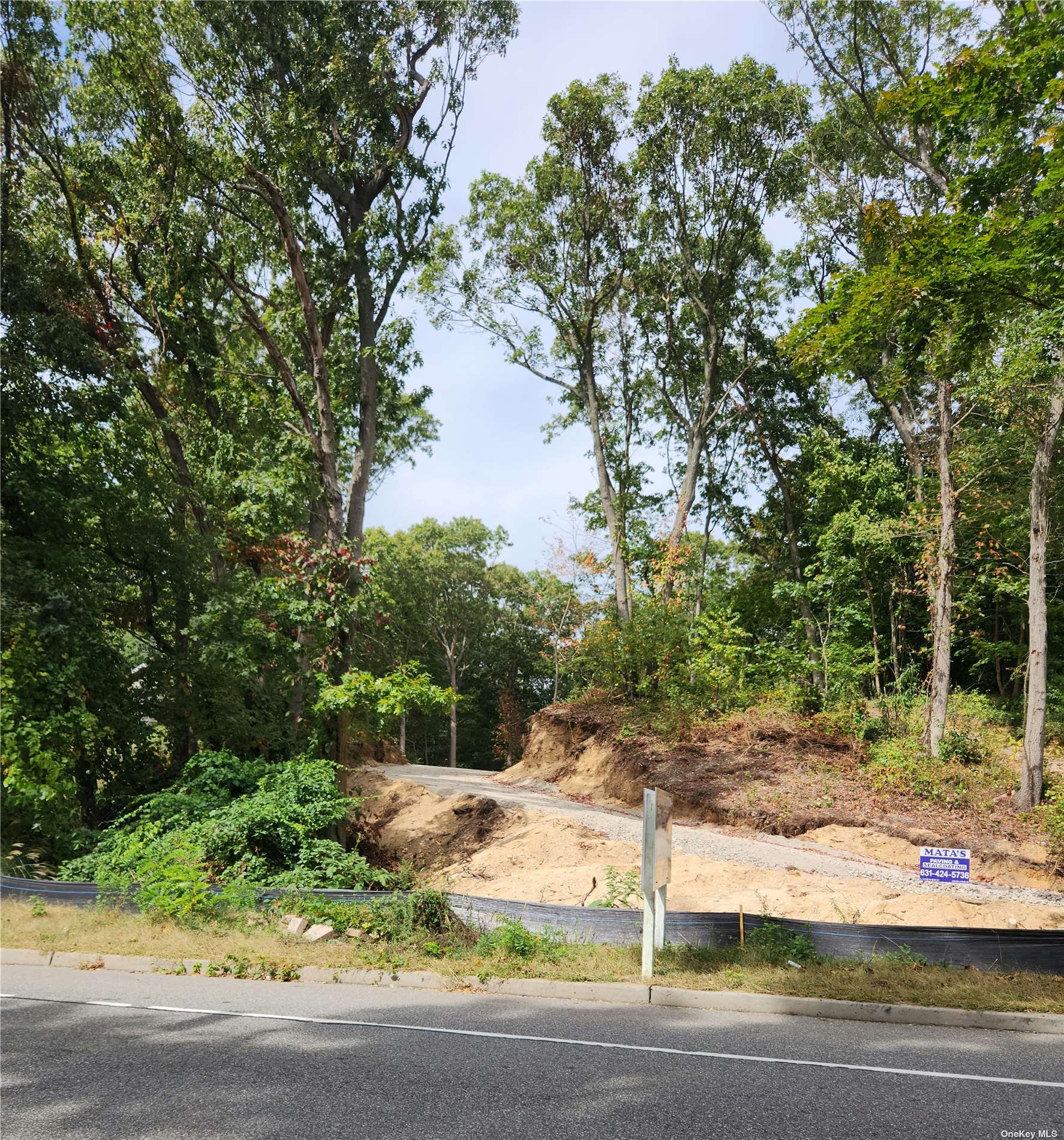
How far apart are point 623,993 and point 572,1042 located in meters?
1.33

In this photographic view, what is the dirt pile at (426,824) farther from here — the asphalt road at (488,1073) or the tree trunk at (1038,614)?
the tree trunk at (1038,614)

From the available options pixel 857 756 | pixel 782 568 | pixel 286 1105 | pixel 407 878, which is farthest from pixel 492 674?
pixel 286 1105

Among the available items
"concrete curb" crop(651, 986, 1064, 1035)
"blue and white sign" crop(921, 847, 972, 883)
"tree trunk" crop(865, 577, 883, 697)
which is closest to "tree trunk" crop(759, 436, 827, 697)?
"tree trunk" crop(865, 577, 883, 697)

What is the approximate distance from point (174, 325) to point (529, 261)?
1075 centimetres

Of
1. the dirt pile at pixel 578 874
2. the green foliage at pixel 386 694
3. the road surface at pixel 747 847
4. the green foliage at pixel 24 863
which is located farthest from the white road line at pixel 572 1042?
the green foliage at pixel 386 694

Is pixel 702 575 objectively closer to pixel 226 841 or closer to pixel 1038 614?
pixel 1038 614

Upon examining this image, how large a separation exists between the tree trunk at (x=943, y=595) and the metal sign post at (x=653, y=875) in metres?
10.3

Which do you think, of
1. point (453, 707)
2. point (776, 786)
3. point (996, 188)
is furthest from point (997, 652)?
point (453, 707)

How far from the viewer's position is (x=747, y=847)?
12.2 m

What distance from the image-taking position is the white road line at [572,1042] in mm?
4527

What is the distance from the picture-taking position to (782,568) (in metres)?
25.0

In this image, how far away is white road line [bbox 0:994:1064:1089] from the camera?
4.53 meters

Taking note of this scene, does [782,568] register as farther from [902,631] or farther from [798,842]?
Result: [798,842]

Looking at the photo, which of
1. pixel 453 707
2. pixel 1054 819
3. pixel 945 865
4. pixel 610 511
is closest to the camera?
pixel 945 865
